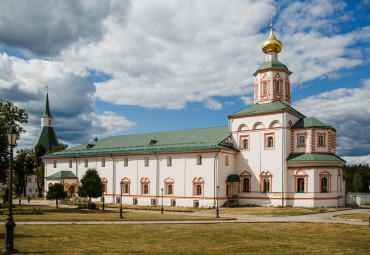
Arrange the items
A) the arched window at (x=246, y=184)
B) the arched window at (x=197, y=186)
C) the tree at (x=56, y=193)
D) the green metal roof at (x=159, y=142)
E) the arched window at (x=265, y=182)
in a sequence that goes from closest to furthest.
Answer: the arched window at (x=265, y=182) → the tree at (x=56, y=193) → the arched window at (x=197, y=186) → the arched window at (x=246, y=184) → the green metal roof at (x=159, y=142)

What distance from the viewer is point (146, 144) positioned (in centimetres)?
4903

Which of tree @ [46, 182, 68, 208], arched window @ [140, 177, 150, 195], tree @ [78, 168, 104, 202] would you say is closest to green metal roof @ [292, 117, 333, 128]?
arched window @ [140, 177, 150, 195]

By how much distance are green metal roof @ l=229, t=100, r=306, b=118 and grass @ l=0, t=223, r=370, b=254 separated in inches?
831

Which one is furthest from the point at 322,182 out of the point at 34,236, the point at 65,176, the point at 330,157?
the point at 65,176

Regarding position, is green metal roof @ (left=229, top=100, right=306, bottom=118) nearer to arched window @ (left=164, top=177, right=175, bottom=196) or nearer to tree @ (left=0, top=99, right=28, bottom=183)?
arched window @ (left=164, top=177, right=175, bottom=196)

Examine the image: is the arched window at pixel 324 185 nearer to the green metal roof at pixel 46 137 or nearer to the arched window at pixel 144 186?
the arched window at pixel 144 186

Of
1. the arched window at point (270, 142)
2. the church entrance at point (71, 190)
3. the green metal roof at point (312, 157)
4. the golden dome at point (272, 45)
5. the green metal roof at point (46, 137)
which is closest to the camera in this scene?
the green metal roof at point (312, 157)

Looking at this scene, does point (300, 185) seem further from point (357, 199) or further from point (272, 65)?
point (272, 65)

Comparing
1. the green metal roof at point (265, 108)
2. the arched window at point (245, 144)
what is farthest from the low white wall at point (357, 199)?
the arched window at point (245, 144)

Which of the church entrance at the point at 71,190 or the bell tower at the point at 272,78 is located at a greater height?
the bell tower at the point at 272,78

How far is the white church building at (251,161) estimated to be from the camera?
130 feet

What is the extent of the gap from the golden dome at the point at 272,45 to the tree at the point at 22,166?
54782 mm

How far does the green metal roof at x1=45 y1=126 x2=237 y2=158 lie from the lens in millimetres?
43719

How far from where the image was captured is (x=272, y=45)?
45.8 metres
